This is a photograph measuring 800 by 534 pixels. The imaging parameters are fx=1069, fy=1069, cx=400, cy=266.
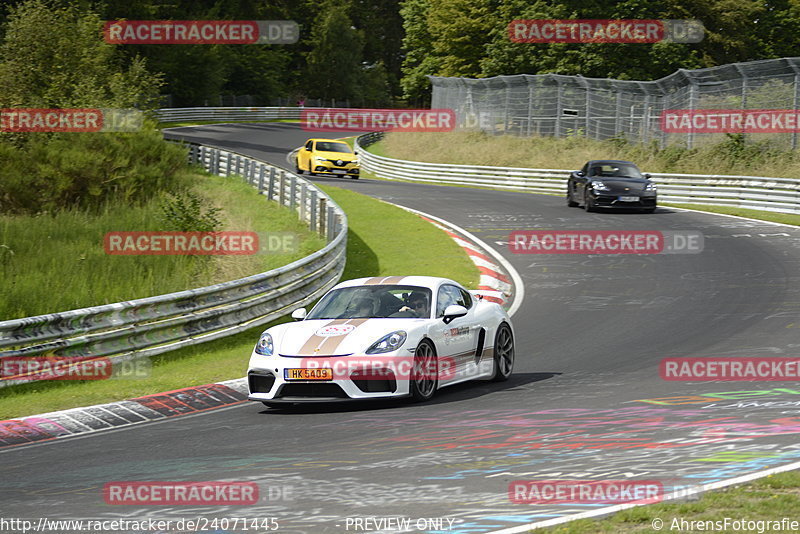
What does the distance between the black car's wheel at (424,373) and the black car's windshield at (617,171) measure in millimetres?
20209

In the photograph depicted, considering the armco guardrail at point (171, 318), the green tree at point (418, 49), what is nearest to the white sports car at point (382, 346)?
the armco guardrail at point (171, 318)

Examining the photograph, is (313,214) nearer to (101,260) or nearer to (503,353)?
(101,260)

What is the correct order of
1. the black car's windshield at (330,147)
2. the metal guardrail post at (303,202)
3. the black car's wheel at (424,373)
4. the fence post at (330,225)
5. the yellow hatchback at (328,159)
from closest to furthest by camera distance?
the black car's wheel at (424,373) → the fence post at (330,225) → the metal guardrail post at (303,202) → the yellow hatchback at (328,159) → the black car's windshield at (330,147)

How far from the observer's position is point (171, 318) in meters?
14.7

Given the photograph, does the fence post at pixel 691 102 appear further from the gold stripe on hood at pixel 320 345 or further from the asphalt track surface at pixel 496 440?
the gold stripe on hood at pixel 320 345

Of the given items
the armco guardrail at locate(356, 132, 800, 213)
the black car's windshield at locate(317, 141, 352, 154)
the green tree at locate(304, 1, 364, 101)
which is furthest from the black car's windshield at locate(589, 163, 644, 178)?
the green tree at locate(304, 1, 364, 101)

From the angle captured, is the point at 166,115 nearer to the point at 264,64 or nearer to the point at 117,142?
the point at 264,64

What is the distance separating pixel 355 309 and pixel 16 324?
404 centimetres

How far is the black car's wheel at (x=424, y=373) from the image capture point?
33.9 feet

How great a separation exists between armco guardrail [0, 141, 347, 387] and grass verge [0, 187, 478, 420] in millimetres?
193

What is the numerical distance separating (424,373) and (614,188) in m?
19.6

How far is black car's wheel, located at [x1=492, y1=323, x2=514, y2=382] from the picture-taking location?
11875 millimetres

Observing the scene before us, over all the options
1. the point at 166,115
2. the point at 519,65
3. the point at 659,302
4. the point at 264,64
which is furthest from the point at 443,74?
the point at 659,302

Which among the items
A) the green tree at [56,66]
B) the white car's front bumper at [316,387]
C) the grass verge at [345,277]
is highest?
the green tree at [56,66]
